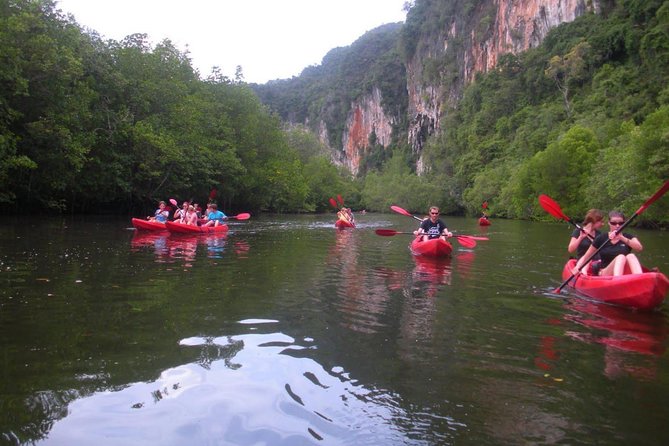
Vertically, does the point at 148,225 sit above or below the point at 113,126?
below

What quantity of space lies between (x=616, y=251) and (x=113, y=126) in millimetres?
23385

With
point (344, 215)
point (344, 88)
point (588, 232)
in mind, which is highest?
point (344, 88)

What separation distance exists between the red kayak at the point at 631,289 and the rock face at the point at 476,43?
2469 inches

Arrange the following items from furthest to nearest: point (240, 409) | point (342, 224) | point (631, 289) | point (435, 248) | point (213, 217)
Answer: point (342, 224), point (213, 217), point (435, 248), point (631, 289), point (240, 409)

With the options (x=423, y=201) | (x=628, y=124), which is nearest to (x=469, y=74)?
(x=423, y=201)

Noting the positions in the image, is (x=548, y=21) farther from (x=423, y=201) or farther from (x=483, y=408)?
(x=483, y=408)

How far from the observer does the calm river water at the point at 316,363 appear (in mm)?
2934

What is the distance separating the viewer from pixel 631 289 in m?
6.25

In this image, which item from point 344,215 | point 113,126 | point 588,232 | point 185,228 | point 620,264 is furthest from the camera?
point 113,126

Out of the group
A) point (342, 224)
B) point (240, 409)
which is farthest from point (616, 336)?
point (342, 224)

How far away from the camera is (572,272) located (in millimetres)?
7785

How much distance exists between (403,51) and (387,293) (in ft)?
352

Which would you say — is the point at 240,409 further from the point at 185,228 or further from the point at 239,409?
the point at 185,228

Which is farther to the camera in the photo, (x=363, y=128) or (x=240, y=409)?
(x=363, y=128)
